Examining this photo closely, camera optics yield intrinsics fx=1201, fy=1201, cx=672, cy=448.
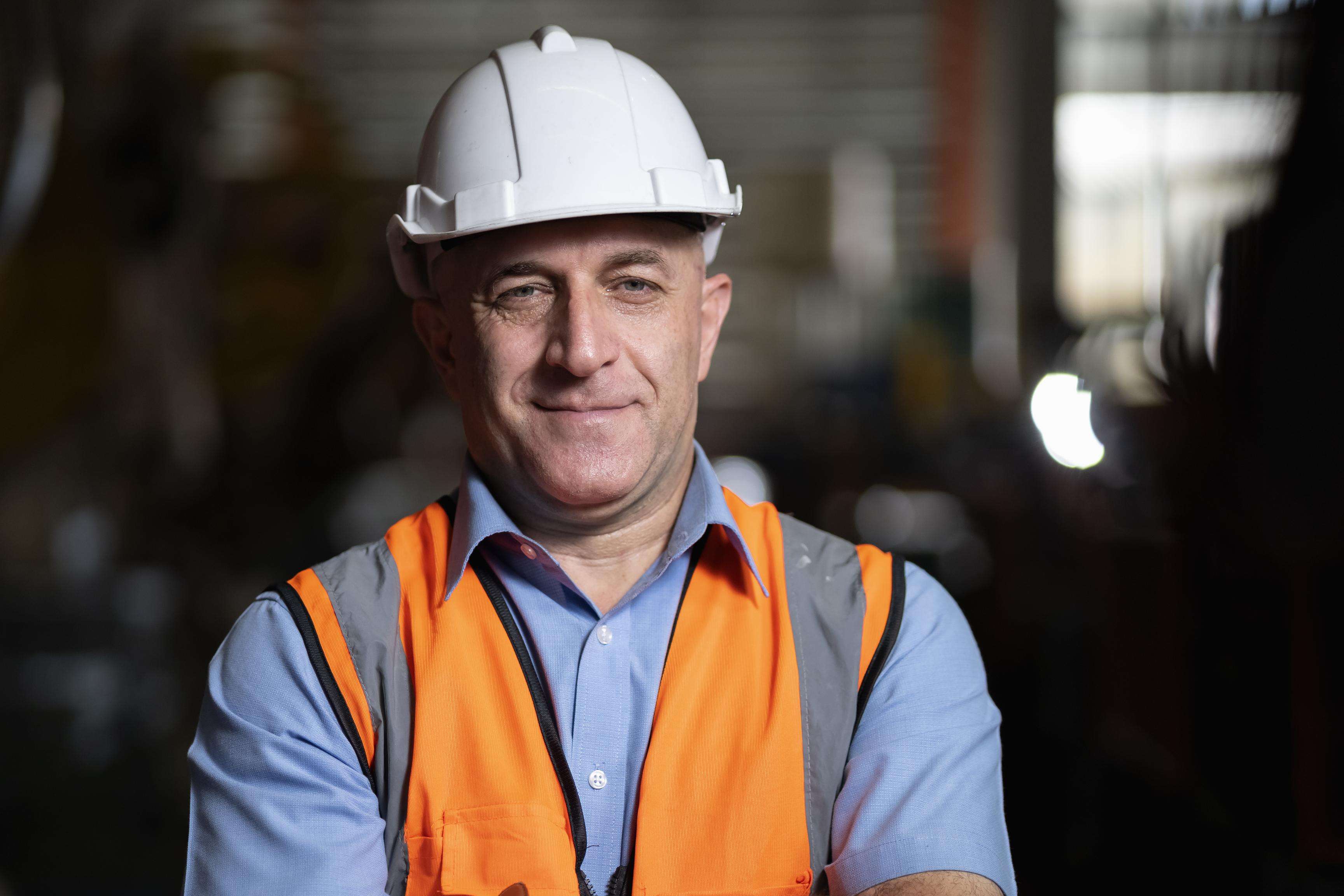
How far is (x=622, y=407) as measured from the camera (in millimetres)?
1857

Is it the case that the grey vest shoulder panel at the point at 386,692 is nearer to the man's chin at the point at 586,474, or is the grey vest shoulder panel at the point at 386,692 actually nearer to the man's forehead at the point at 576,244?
the man's chin at the point at 586,474

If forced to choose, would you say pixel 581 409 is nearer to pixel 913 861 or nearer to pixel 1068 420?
pixel 913 861

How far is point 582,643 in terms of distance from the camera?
73.2 inches

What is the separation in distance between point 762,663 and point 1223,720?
1.65 m

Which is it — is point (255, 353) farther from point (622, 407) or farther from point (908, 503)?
point (622, 407)

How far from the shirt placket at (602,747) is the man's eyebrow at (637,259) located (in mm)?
571

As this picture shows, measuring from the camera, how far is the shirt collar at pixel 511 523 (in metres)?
1.86

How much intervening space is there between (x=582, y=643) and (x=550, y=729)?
0.16 meters

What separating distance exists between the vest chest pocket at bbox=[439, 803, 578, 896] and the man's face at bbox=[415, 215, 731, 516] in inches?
18.9

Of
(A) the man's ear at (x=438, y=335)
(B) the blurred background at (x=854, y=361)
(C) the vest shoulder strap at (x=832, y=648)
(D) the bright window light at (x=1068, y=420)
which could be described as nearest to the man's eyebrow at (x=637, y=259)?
(A) the man's ear at (x=438, y=335)

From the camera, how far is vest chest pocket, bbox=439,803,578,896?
5.48 feet

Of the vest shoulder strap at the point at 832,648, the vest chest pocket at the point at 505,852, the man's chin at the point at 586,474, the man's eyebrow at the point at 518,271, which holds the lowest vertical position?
the vest chest pocket at the point at 505,852

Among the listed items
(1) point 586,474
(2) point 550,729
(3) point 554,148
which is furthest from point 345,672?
(3) point 554,148

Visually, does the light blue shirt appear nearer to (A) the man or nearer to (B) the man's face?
(A) the man
